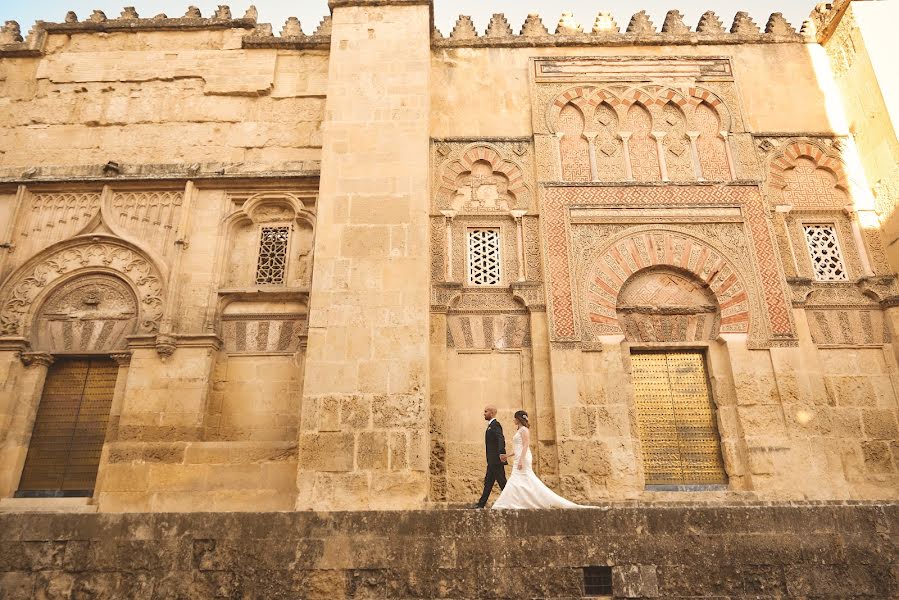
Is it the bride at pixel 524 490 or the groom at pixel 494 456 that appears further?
the groom at pixel 494 456

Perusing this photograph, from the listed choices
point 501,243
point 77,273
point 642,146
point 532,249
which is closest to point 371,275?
point 501,243

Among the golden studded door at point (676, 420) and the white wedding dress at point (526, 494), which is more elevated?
the golden studded door at point (676, 420)

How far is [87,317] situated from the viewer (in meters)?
6.68

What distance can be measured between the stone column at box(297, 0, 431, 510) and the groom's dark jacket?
0.65 metres

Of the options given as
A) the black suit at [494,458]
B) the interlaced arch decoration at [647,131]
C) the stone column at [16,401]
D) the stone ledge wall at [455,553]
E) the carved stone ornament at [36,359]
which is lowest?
the stone ledge wall at [455,553]

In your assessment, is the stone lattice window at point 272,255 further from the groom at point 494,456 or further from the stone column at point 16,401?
the groom at point 494,456

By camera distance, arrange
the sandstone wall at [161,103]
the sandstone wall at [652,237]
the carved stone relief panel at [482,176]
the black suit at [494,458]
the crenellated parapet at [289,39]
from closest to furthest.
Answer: the black suit at [494,458] < the sandstone wall at [652,237] < the carved stone relief panel at [482,176] < the sandstone wall at [161,103] < the crenellated parapet at [289,39]

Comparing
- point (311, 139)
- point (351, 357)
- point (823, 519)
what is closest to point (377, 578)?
point (351, 357)

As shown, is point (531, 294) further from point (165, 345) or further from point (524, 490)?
point (165, 345)

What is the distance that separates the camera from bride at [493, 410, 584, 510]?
445 cm

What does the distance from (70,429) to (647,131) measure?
751cm

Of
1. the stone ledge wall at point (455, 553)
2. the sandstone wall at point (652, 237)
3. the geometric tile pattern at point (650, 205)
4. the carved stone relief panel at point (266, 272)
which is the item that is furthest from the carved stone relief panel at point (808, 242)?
the carved stone relief panel at point (266, 272)

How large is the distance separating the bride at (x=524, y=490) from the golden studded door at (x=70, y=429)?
4.41 m

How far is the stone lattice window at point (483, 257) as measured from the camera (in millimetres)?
6867
